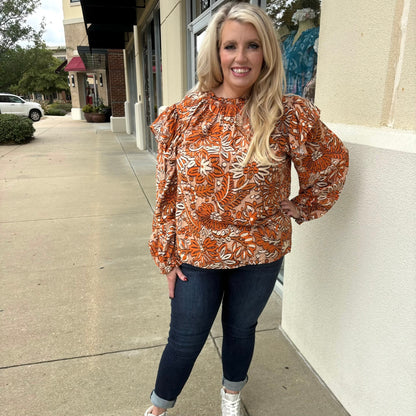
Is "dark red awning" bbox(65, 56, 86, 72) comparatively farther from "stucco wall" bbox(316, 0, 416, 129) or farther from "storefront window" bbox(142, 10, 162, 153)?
"stucco wall" bbox(316, 0, 416, 129)

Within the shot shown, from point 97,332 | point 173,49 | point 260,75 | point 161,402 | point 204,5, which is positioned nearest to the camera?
point 260,75

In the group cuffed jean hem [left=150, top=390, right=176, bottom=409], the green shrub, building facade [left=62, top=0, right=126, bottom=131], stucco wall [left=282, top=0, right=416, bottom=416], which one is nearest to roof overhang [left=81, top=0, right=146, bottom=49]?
building facade [left=62, top=0, right=126, bottom=131]

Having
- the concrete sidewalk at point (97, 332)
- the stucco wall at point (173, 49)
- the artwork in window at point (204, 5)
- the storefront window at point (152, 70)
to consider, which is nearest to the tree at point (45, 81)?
the storefront window at point (152, 70)

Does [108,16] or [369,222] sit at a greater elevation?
[108,16]

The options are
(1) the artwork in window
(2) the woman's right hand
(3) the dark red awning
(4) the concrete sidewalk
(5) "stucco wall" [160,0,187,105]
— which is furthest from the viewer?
(3) the dark red awning

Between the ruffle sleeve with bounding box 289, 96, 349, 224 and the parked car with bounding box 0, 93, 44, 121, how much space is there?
2462 centimetres

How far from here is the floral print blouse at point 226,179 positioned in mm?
1417

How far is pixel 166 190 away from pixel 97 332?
1.49 m

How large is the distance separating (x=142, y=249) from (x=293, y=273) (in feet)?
6.58

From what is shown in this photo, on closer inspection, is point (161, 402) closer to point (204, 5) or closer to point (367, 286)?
point (367, 286)

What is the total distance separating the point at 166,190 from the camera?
63.1 inches

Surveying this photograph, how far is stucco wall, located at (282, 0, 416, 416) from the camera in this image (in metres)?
1.48

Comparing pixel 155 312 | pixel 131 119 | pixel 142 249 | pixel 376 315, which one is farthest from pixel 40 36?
pixel 376 315

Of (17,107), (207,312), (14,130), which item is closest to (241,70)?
(207,312)
